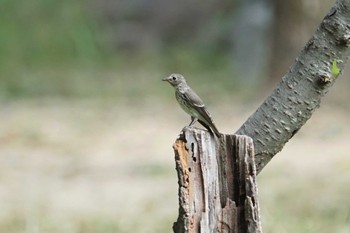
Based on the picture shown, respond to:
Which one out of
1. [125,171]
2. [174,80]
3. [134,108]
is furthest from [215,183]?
[134,108]

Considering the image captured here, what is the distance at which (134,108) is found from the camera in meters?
8.72

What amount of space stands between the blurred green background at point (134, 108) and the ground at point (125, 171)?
12mm

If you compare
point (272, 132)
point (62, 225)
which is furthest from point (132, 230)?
point (272, 132)

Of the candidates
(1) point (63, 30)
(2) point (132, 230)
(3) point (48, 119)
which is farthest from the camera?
(1) point (63, 30)

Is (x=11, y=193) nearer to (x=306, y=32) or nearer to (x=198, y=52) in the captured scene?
(x=306, y=32)

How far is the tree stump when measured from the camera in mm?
2650

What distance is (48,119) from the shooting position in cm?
798

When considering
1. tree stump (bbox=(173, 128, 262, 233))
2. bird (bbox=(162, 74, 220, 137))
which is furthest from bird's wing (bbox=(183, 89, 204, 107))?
tree stump (bbox=(173, 128, 262, 233))

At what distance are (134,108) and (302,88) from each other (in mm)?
5915

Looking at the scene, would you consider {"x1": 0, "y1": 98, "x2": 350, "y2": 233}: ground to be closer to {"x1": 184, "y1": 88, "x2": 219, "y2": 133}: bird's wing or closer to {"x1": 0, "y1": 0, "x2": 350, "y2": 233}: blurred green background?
{"x1": 0, "y1": 0, "x2": 350, "y2": 233}: blurred green background

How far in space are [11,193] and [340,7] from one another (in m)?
3.19

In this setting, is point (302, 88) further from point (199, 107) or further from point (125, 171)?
point (125, 171)

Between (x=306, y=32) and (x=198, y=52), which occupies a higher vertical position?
(x=198, y=52)

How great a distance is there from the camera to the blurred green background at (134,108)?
513 centimetres
